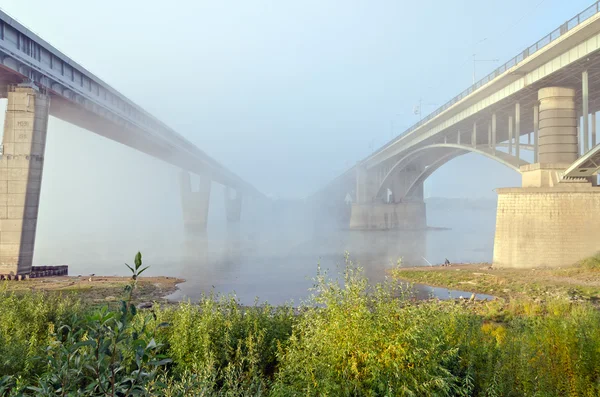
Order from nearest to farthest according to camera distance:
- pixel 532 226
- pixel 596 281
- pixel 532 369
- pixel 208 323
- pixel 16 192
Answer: pixel 532 369
pixel 208 323
pixel 596 281
pixel 16 192
pixel 532 226

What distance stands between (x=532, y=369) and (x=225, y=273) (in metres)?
33.4

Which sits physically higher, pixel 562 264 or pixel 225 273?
pixel 562 264

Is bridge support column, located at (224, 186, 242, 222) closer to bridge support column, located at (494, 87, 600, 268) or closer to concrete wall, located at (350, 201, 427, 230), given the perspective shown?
concrete wall, located at (350, 201, 427, 230)

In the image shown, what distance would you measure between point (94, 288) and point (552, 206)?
3180 centimetres

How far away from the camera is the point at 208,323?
910 cm

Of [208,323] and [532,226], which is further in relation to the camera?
[532,226]

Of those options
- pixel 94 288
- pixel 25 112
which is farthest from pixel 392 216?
pixel 25 112

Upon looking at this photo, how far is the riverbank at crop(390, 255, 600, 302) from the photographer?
22.7 meters

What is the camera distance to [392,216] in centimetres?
8844

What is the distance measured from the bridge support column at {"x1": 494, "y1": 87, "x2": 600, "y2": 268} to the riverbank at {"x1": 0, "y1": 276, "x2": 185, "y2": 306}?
1005 inches

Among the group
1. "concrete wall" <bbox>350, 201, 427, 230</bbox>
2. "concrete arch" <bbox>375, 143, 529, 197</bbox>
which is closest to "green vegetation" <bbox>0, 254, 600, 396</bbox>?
"concrete arch" <bbox>375, 143, 529, 197</bbox>

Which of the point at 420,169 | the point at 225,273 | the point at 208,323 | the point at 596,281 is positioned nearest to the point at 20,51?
the point at 225,273

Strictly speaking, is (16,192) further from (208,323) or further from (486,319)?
(486,319)

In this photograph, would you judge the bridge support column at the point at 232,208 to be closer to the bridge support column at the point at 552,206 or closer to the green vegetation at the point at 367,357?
the bridge support column at the point at 552,206
